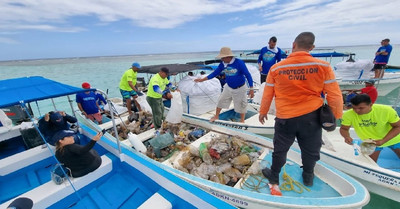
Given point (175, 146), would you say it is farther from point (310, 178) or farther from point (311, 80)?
point (311, 80)

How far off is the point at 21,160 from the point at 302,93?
15.4 ft

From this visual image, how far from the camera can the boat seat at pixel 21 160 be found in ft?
10.1

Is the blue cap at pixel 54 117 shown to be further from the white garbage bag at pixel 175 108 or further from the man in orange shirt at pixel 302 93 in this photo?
the man in orange shirt at pixel 302 93

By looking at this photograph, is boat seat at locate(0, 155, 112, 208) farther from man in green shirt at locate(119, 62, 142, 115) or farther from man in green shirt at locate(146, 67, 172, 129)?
man in green shirt at locate(119, 62, 142, 115)

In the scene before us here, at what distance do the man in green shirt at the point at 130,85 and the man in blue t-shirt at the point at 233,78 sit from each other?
3130 mm

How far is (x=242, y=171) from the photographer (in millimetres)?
3377

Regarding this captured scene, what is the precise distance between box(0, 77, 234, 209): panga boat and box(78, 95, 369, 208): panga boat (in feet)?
1.57

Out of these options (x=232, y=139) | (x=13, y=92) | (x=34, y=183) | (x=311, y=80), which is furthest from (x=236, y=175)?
(x=13, y=92)

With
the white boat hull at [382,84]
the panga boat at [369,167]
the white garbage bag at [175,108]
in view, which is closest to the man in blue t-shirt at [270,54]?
the panga boat at [369,167]

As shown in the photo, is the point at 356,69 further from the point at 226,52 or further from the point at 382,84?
the point at 226,52

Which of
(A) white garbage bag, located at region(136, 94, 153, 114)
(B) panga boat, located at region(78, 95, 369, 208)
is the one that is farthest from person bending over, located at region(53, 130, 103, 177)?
(A) white garbage bag, located at region(136, 94, 153, 114)

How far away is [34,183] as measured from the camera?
2.94 metres

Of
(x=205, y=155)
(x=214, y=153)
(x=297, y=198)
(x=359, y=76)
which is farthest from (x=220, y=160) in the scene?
(x=359, y=76)

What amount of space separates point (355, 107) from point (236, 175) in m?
2.23
